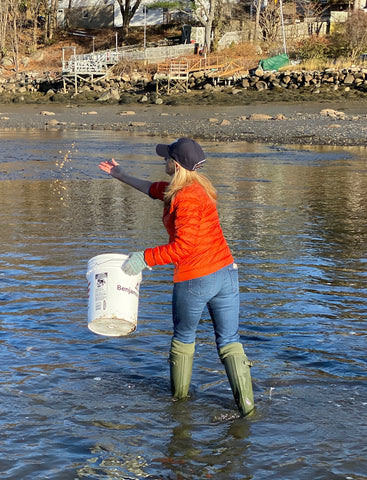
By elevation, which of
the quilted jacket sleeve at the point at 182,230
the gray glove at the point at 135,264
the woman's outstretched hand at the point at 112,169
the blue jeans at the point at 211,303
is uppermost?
the woman's outstretched hand at the point at 112,169

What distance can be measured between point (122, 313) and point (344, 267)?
16.1ft

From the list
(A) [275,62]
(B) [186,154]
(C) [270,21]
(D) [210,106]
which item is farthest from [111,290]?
(C) [270,21]

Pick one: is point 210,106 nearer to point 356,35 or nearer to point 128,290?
point 356,35

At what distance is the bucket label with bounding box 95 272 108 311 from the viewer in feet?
16.9

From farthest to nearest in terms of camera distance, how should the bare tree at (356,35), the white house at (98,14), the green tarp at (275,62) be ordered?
1. the white house at (98,14)
2. the bare tree at (356,35)
3. the green tarp at (275,62)

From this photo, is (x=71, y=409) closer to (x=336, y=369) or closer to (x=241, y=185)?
(x=336, y=369)

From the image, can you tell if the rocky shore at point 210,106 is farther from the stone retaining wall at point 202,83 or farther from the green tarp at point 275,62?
the green tarp at point 275,62

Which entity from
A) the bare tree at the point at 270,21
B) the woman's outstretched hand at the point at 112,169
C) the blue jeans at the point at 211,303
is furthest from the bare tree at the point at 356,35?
the blue jeans at the point at 211,303

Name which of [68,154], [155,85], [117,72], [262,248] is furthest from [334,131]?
[117,72]

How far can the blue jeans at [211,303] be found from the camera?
4832 mm

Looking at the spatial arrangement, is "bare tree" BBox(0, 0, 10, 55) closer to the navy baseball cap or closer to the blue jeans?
the navy baseball cap

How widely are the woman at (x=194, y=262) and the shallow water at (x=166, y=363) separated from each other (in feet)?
1.61

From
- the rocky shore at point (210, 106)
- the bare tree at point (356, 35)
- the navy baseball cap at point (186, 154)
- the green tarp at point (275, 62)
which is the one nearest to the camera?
the navy baseball cap at point (186, 154)

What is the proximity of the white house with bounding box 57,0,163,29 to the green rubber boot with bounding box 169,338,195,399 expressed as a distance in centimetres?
6157
